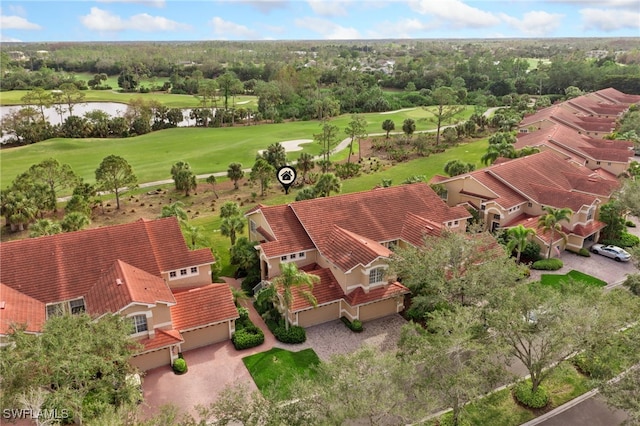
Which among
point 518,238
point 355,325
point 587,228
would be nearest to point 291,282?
point 355,325

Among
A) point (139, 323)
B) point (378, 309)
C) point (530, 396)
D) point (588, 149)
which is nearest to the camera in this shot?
point (530, 396)

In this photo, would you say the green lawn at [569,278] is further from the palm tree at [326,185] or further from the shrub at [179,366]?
the shrub at [179,366]

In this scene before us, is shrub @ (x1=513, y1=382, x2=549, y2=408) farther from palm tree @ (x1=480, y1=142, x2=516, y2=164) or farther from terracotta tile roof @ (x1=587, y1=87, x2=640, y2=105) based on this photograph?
terracotta tile roof @ (x1=587, y1=87, x2=640, y2=105)

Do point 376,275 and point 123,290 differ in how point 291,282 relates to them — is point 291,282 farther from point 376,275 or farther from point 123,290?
point 123,290

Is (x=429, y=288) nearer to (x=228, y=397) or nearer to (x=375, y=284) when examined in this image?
(x=375, y=284)

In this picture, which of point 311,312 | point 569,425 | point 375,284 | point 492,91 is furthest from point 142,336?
point 492,91

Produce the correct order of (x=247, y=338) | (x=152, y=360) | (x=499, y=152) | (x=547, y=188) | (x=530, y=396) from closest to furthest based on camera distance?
(x=530, y=396)
(x=152, y=360)
(x=247, y=338)
(x=547, y=188)
(x=499, y=152)

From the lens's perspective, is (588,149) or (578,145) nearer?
(588,149)

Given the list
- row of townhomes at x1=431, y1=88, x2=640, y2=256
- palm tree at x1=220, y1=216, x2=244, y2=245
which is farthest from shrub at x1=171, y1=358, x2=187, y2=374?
row of townhomes at x1=431, y1=88, x2=640, y2=256
